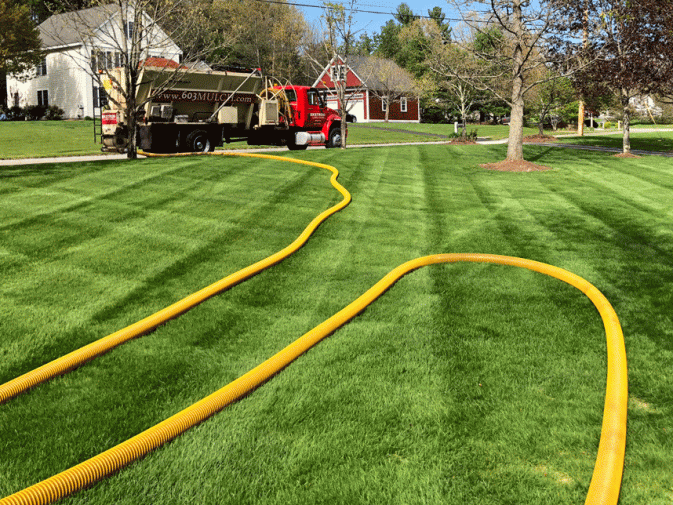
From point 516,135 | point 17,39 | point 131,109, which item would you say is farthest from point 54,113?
point 516,135

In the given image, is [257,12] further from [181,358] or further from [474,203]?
[181,358]

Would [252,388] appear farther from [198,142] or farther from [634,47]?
[634,47]

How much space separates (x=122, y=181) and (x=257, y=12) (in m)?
57.4

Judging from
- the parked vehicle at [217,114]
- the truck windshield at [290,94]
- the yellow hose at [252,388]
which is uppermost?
the truck windshield at [290,94]

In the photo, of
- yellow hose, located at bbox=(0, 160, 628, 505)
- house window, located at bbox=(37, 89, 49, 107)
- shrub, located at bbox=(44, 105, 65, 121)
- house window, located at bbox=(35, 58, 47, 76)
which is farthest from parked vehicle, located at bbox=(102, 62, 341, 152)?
house window, located at bbox=(35, 58, 47, 76)

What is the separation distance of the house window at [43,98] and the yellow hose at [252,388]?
4872 centimetres

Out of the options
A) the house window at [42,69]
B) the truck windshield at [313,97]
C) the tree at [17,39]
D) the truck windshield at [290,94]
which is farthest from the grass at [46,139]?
the house window at [42,69]

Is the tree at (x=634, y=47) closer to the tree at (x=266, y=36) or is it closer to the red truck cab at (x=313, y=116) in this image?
the red truck cab at (x=313, y=116)

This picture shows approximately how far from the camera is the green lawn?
326 centimetres

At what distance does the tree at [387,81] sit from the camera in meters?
57.8

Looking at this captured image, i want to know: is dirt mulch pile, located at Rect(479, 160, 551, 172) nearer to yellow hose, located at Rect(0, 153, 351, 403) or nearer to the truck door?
the truck door

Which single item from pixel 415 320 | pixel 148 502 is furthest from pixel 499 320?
pixel 148 502

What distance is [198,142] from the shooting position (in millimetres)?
20812

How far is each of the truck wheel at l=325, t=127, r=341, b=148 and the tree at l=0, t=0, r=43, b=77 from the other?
2511cm
